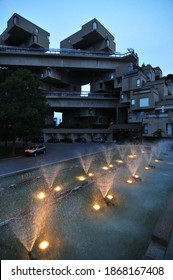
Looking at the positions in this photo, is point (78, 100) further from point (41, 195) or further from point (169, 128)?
point (41, 195)

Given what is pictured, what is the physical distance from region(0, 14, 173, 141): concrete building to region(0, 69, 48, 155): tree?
77.0 ft

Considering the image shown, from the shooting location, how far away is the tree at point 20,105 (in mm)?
21859

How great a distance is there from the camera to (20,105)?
2256 centimetres

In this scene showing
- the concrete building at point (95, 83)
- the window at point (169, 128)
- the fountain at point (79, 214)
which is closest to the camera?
the fountain at point (79, 214)

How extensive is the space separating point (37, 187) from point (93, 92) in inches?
1828

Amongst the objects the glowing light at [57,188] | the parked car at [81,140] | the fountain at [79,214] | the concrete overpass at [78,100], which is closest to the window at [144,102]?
the concrete overpass at [78,100]

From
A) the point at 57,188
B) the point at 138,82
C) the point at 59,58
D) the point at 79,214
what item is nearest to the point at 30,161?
the point at 57,188

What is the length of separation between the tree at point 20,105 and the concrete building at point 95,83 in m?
23.5

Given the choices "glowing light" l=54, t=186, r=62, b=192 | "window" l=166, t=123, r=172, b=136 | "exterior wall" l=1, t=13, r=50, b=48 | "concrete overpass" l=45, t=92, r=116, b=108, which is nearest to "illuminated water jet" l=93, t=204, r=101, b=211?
"glowing light" l=54, t=186, r=62, b=192

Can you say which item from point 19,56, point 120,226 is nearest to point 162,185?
point 120,226

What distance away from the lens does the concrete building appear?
4294 cm

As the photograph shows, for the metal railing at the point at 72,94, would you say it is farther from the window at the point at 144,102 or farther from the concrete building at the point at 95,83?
the window at the point at 144,102

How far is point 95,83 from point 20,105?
36984mm
